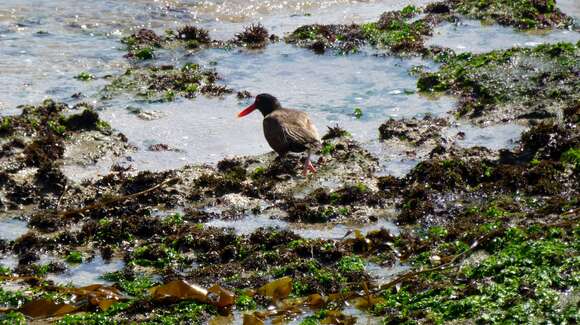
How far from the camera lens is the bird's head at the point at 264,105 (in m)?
10.6

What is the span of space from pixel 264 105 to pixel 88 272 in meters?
4.13

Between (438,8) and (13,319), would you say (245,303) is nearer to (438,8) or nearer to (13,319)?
(13,319)

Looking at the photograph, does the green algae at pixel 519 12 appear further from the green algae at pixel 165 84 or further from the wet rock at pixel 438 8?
the green algae at pixel 165 84

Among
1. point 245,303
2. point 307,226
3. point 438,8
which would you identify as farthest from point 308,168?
point 438,8

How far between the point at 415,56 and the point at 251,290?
7016 millimetres

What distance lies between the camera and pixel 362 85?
38.3ft

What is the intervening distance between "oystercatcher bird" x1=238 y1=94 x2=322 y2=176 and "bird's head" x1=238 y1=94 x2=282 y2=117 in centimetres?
53

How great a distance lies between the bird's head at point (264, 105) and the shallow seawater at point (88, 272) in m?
3.79

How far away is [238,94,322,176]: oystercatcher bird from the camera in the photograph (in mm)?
9195

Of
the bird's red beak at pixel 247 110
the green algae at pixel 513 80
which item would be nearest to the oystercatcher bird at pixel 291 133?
the bird's red beak at pixel 247 110

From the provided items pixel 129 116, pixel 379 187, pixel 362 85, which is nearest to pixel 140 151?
pixel 129 116

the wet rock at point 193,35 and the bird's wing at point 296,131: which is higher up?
the wet rock at point 193,35

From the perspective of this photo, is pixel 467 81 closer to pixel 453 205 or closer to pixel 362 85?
pixel 362 85

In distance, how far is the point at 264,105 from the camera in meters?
10.6
